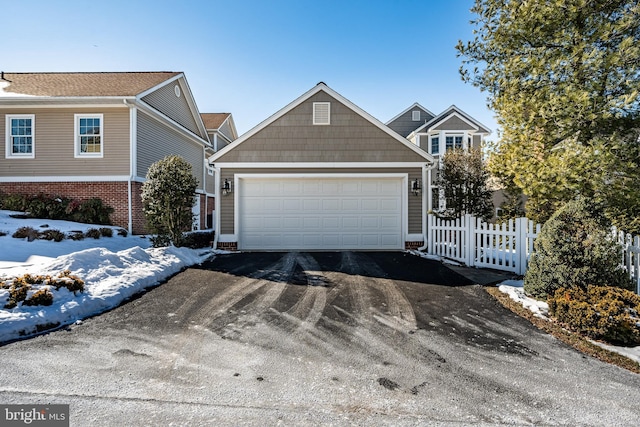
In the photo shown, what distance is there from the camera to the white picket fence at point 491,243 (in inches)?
223

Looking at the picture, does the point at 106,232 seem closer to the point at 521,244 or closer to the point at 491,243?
the point at 491,243

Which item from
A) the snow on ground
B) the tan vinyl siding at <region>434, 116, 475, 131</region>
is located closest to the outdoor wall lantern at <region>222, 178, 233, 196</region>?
the snow on ground

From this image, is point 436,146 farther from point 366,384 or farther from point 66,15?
point 366,384

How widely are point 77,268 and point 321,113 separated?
7999mm

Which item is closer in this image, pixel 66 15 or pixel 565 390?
pixel 565 390

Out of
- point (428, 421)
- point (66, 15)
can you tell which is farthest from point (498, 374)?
point (66, 15)

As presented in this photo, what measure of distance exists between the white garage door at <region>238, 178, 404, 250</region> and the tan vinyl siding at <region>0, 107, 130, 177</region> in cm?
527

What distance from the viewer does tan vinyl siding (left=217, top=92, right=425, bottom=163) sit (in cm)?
1076

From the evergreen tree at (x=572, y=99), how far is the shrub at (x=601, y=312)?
178 centimetres

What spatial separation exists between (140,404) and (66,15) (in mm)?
11105

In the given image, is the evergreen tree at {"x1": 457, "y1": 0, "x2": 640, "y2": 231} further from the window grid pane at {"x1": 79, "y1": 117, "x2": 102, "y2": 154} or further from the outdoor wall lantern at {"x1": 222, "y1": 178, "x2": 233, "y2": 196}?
the window grid pane at {"x1": 79, "y1": 117, "x2": 102, "y2": 154}

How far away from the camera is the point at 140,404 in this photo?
2.64 m

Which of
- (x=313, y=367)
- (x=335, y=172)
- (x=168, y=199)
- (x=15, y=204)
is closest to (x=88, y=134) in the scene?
(x=15, y=204)

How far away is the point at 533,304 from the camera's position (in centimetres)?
519
